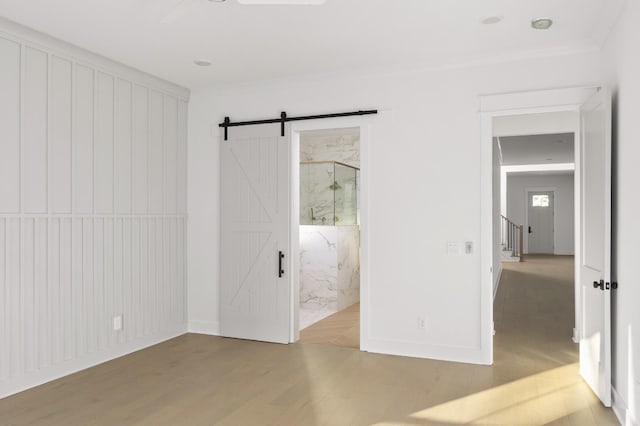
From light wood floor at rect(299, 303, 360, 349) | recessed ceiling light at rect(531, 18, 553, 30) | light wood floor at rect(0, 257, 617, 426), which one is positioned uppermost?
recessed ceiling light at rect(531, 18, 553, 30)

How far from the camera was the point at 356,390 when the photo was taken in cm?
389

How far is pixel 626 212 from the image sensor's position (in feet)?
10.9

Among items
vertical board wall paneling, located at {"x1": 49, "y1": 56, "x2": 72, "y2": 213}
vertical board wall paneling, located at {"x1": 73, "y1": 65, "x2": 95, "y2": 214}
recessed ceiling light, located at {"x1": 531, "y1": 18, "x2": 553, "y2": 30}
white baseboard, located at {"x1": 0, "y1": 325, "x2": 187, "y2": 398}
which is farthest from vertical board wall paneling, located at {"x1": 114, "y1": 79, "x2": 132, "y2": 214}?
recessed ceiling light, located at {"x1": 531, "y1": 18, "x2": 553, "y2": 30}

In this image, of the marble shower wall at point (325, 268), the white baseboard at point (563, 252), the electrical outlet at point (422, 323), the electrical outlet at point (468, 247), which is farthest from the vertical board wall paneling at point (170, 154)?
the white baseboard at point (563, 252)

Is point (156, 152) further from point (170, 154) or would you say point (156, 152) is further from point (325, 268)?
point (325, 268)

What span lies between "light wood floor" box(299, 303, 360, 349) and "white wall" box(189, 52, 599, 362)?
0.53 metres

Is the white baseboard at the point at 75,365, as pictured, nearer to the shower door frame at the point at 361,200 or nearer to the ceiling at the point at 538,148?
the shower door frame at the point at 361,200

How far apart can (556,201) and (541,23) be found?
609 inches

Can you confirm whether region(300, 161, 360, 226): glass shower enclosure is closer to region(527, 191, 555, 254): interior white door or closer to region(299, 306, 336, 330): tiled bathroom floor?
region(299, 306, 336, 330): tiled bathroom floor

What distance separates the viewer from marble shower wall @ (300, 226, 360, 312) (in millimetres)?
7406

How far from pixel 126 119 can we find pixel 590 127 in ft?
13.6

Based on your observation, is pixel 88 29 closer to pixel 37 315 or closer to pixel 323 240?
pixel 37 315

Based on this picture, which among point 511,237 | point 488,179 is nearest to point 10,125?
point 488,179

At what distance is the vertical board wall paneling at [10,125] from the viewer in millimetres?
3814
